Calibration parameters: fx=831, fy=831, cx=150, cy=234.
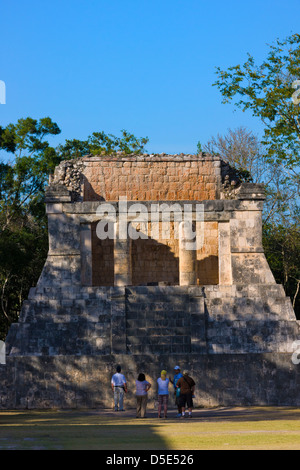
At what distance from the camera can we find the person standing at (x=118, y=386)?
72.3ft

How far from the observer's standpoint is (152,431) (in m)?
15.9

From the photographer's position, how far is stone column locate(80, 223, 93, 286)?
27078 millimetres

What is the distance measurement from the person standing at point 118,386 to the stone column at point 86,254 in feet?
16.6

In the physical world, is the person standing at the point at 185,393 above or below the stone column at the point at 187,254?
below

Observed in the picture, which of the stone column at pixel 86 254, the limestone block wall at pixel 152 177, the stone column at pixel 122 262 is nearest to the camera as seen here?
the stone column at pixel 122 262

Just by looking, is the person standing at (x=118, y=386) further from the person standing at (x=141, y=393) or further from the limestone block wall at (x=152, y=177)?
the limestone block wall at (x=152, y=177)

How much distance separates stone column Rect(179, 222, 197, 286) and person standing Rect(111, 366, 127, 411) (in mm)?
5294

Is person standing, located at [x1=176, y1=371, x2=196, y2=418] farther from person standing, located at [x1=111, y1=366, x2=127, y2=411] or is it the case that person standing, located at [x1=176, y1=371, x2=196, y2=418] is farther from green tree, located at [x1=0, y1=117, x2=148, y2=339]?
green tree, located at [x1=0, y1=117, x2=148, y2=339]

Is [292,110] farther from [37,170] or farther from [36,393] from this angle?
[37,170]

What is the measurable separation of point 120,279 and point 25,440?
1311cm

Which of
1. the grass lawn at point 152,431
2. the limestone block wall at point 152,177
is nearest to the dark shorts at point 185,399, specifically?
the grass lawn at point 152,431

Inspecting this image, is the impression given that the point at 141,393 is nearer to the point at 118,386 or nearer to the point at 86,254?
the point at 118,386
